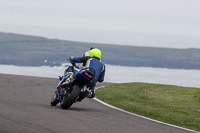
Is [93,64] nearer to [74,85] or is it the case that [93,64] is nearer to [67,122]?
[74,85]

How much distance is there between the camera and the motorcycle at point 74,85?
12.9 m

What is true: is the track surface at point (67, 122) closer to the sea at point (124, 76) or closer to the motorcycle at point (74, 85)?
the motorcycle at point (74, 85)

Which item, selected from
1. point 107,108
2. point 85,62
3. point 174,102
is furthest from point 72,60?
point 174,102

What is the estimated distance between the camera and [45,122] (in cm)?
1010

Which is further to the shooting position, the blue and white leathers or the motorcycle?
the blue and white leathers

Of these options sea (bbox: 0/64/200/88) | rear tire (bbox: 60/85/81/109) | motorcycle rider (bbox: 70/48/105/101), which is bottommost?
rear tire (bbox: 60/85/81/109)

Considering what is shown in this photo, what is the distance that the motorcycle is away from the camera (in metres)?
12.9

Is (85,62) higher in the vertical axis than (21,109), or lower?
higher

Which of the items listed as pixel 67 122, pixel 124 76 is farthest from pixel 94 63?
pixel 124 76

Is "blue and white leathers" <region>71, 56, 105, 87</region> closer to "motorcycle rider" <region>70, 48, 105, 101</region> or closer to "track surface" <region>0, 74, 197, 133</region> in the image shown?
"motorcycle rider" <region>70, 48, 105, 101</region>

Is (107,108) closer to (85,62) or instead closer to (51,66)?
(85,62)

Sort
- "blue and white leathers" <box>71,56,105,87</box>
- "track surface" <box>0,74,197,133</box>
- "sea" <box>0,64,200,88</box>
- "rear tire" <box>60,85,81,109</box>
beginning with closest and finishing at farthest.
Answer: "track surface" <box>0,74,197,133</box> → "rear tire" <box>60,85,81,109</box> → "blue and white leathers" <box>71,56,105,87</box> → "sea" <box>0,64,200,88</box>

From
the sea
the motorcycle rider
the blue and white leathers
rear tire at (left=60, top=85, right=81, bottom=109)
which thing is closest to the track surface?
rear tire at (left=60, top=85, right=81, bottom=109)

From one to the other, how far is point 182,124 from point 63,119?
402 centimetres
